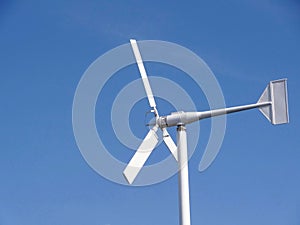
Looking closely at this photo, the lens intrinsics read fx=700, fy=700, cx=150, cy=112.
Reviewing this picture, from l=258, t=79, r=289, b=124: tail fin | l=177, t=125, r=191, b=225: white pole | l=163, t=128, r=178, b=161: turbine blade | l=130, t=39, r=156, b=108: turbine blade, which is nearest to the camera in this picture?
l=177, t=125, r=191, b=225: white pole

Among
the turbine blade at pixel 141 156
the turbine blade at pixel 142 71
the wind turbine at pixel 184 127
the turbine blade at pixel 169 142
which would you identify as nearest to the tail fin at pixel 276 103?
the wind turbine at pixel 184 127

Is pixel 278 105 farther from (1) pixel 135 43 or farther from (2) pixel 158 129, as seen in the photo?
(1) pixel 135 43

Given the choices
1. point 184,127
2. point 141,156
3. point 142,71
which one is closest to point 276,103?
point 184,127

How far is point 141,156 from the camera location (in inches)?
971

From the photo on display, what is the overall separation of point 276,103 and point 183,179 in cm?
419

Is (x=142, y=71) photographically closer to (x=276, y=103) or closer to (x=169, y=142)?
(x=169, y=142)

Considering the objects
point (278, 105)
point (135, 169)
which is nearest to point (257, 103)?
point (278, 105)

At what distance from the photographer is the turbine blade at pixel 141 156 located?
2391 centimetres

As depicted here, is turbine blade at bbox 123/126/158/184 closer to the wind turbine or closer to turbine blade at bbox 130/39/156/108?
the wind turbine

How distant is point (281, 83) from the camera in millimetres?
24203

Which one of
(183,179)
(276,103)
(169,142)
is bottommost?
(183,179)

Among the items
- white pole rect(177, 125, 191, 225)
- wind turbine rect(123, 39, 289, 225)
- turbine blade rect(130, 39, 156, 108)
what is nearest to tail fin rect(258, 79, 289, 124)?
wind turbine rect(123, 39, 289, 225)

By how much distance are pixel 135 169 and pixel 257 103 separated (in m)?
4.89

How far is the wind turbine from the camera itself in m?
24.0
